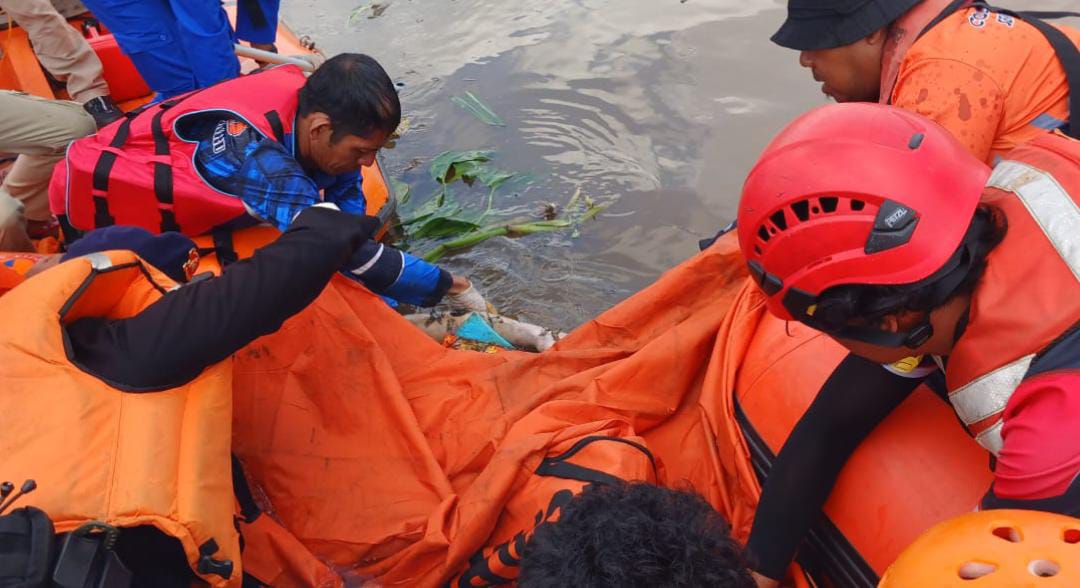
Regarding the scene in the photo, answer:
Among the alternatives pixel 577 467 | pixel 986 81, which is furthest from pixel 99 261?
pixel 986 81

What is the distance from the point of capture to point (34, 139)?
358cm

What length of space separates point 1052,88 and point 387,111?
75.9 inches

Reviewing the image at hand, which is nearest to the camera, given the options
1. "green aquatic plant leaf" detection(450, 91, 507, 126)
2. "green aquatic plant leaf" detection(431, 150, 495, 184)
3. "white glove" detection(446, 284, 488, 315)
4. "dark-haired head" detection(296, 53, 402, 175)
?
"dark-haired head" detection(296, 53, 402, 175)

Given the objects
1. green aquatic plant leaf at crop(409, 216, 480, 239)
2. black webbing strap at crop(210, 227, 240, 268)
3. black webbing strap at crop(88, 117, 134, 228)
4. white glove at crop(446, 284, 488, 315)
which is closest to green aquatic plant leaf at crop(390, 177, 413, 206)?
green aquatic plant leaf at crop(409, 216, 480, 239)

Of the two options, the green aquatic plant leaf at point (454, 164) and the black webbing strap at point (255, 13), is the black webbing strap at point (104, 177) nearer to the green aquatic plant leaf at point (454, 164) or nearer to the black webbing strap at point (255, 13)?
the black webbing strap at point (255, 13)

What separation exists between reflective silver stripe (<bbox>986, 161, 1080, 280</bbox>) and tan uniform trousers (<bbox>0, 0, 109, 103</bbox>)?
4637mm

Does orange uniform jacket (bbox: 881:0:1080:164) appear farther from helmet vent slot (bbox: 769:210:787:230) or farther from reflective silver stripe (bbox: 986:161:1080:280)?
helmet vent slot (bbox: 769:210:787:230)

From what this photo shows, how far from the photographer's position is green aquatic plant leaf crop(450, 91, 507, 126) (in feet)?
18.6

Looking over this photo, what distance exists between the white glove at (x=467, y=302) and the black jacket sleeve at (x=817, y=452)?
170 cm

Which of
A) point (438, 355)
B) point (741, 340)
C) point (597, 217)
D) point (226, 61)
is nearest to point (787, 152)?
point (741, 340)

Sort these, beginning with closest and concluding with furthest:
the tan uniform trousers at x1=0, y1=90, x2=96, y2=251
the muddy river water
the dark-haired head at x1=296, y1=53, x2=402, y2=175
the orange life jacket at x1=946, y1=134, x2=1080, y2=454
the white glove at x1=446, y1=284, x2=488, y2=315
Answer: the orange life jacket at x1=946, y1=134, x2=1080, y2=454 < the dark-haired head at x1=296, y1=53, x2=402, y2=175 < the white glove at x1=446, y1=284, x2=488, y2=315 < the tan uniform trousers at x1=0, y1=90, x2=96, y2=251 < the muddy river water

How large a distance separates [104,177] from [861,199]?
258 centimetres

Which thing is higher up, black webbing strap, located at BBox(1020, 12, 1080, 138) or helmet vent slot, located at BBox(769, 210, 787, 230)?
black webbing strap, located at BBox(1020, 12, 1080, 138)

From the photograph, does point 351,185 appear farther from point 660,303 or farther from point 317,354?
point 660,303
